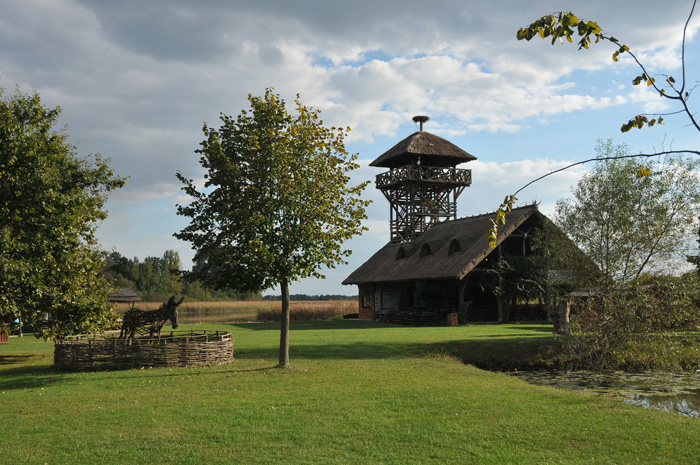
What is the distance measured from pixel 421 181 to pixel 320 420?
1420 inches

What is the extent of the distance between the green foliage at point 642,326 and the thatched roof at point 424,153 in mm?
28955

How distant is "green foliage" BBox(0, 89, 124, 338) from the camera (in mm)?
15062

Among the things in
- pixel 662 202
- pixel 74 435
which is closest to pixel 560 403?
pixel 74 435

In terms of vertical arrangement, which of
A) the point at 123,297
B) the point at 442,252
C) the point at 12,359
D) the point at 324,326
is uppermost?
the point at 442,252

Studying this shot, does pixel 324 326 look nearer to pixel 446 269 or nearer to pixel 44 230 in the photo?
pixel 446 269

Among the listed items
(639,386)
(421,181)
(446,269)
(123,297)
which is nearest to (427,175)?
(421,181)

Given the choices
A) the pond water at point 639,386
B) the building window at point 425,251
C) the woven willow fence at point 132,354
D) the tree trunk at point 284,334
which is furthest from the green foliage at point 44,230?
the building window at point 425,251

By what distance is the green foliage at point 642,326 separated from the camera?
49.0 ft

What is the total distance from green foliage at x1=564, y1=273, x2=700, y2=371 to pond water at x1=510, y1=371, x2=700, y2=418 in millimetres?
483

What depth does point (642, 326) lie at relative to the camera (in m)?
15.1

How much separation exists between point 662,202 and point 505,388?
1240 cm

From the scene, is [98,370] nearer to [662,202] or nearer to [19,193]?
[19,193]

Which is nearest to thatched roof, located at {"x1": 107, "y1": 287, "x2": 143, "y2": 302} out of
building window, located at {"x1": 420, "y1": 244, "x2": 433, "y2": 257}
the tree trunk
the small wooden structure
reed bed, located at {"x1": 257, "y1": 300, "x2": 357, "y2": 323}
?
reed bed, located at {"x1": 257, "y1": 300, "x2": 357, "y2": 323}

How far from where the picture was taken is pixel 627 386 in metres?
15.6
